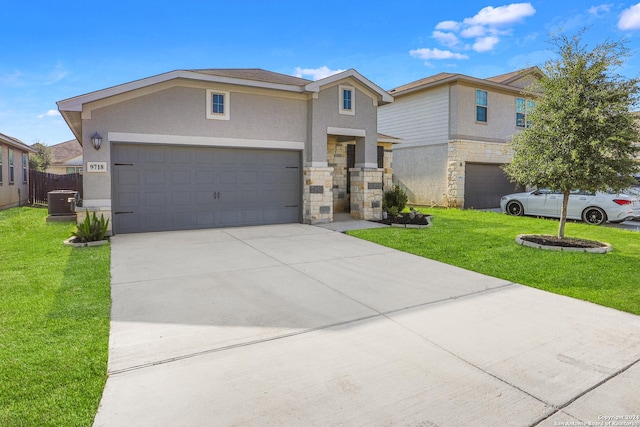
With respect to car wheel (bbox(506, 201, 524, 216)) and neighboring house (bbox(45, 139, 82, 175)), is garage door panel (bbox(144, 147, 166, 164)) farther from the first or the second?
neighboring house (bbox(45, 139, 82, 175))

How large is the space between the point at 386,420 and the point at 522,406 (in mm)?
978

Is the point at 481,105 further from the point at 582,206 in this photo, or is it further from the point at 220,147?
the point at 220,147

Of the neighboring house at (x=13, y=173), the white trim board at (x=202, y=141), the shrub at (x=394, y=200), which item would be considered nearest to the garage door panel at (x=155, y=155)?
the white trim board at (x=202, y=141)

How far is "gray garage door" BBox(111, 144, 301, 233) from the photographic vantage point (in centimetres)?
958

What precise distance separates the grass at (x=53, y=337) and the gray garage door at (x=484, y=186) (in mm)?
14821

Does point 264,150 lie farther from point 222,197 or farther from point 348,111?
point 348,111

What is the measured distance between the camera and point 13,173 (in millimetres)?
18641

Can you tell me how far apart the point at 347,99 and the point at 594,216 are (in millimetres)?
8877

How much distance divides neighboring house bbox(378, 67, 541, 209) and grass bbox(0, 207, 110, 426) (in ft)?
46.0

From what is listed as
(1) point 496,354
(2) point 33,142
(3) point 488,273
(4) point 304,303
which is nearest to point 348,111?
(3) point 488,273

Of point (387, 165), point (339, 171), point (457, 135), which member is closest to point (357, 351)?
point (339, 171)

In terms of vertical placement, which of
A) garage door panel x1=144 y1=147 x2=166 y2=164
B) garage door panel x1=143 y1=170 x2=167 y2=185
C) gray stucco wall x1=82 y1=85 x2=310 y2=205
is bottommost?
garage door panel x1=143 y1=170 x2=167 y2=185

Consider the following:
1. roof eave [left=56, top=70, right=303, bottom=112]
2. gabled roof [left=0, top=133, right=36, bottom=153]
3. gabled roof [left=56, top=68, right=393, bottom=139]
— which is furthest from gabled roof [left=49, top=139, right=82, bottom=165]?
roof eave [left=56, top=70, right=303, bottom=112]

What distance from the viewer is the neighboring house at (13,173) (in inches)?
663
